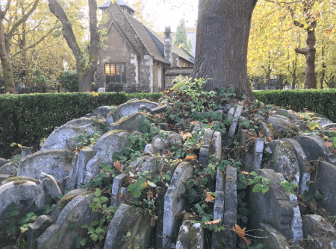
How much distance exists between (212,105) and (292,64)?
26049 mm

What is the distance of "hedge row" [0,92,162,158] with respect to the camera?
6.89 meters

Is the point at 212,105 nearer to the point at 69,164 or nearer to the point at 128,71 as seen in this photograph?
the point at 69,164

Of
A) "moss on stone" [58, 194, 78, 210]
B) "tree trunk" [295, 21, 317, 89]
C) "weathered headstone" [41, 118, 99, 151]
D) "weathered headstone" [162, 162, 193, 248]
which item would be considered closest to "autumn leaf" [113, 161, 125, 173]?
"moss on stone" [58, 194, 78, 210]

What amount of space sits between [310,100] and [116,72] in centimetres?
2008

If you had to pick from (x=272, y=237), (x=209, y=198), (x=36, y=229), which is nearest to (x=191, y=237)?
(x=209, y=198)

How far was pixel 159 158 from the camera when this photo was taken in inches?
134

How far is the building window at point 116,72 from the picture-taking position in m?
25.3

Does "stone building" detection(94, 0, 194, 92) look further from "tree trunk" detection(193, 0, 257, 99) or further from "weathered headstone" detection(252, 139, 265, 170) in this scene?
"weathered headstone" detection(252, 139, 265, 170)

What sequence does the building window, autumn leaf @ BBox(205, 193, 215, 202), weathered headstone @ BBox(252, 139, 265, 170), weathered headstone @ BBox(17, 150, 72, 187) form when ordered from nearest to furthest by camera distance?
autumn leaf @ BBox(205, 193, 215, 202) < weathered headstone @ BBox(252, 139, 265, 170) < weathered headstone @ BBox(17, 150, 72, 187) < the building window

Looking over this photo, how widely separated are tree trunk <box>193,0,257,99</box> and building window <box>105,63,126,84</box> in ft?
66.9

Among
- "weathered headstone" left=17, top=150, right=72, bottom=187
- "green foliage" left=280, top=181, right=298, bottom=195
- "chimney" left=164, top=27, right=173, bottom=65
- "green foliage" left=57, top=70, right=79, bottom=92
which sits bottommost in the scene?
"weathered headstone" left=17, top=150, right=72, bottom=187

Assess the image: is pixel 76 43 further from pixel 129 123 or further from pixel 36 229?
pixel 36 229

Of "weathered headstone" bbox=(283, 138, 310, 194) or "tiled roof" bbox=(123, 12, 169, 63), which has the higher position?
"tiled roof" bbox=(123, 12, 169, 63)

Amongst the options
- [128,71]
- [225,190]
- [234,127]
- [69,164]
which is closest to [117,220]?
[225,190]
